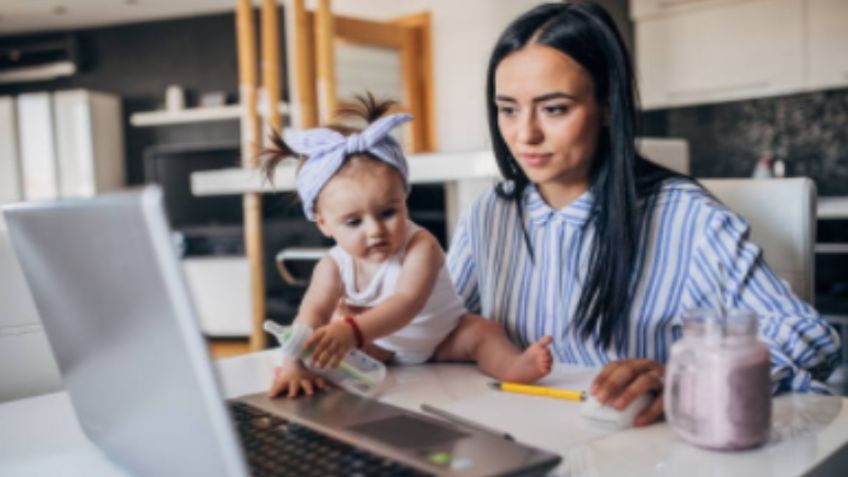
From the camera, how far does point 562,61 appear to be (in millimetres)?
990

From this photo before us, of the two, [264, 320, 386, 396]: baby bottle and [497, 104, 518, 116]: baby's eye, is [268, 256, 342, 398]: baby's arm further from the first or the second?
[497, 104, 518, 116]: baby's eye

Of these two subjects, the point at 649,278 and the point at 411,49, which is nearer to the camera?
the point at 649,278

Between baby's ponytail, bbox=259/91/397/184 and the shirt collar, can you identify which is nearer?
baby's ponytail, bbox=259/91/397/184

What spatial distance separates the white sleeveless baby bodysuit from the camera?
3.19 ft

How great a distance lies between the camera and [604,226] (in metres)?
1.05

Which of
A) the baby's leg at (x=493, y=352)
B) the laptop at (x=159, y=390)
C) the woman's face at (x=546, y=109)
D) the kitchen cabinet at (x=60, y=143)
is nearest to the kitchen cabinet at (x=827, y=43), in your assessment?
the woman's face at (x=546, y=109)

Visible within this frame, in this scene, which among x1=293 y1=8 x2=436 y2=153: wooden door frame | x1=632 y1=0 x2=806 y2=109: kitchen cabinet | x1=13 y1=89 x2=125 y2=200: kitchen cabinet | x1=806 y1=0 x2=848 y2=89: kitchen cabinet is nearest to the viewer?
x1=806 y1=0 x2=848 y2=89: kitchen cabinet

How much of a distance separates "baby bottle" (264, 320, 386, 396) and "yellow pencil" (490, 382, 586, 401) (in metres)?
0.14

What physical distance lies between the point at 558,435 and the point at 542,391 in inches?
4.8

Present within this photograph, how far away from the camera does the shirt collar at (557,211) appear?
3.63 feet

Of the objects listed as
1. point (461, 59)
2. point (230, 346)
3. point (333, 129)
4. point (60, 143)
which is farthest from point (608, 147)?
point (60, 143)

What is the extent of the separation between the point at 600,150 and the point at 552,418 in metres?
0.49

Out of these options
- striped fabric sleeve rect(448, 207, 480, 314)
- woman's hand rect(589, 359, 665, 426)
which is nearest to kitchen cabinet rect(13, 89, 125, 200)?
striped fabric sleeve rect(448, 207, 480, 314)

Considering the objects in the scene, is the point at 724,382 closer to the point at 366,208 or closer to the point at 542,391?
the point at 542,391
